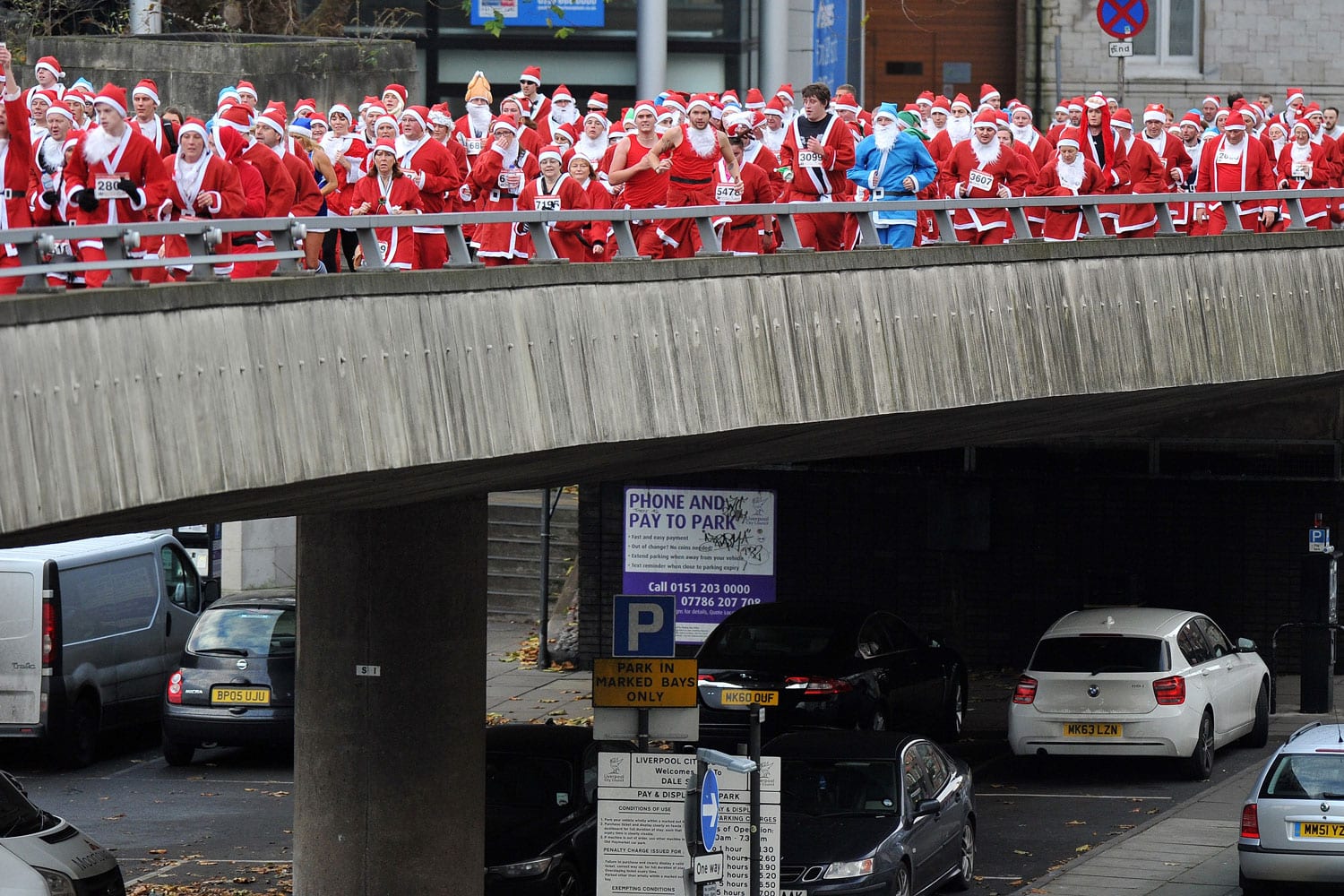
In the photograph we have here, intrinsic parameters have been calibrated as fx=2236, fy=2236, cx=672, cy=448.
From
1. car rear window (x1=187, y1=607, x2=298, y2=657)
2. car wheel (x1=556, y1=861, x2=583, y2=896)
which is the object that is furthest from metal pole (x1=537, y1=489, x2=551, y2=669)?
car wheel (x1=556, y1=861, x2=583, y2=896)

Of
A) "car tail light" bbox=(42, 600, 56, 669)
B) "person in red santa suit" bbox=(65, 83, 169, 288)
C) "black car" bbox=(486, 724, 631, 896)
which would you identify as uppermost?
"person in red santa suit" bbox=(65, 83, 169, 288)

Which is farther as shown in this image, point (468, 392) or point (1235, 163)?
point (1235, 163)

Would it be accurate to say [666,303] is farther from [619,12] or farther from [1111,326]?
[619,12]

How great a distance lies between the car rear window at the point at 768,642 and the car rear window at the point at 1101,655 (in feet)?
6.44

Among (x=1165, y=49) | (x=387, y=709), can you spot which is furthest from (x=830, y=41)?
(x=387, y=709)

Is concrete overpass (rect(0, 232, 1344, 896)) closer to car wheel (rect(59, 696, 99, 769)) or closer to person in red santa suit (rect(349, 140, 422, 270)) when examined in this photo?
person in red santa suit (rect(349, 140, 422, 270))

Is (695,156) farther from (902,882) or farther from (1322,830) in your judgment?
(1322,830)

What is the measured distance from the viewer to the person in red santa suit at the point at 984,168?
59.0 feet

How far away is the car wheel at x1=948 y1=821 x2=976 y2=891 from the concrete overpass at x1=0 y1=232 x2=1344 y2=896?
2.97 meters

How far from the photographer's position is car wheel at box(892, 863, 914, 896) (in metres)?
14.6

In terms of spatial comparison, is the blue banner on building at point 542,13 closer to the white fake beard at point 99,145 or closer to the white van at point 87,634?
the white van at point 87,634

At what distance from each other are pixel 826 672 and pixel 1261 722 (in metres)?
4.62

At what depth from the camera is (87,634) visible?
22.0 meters

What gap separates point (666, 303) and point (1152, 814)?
833 centimetres
